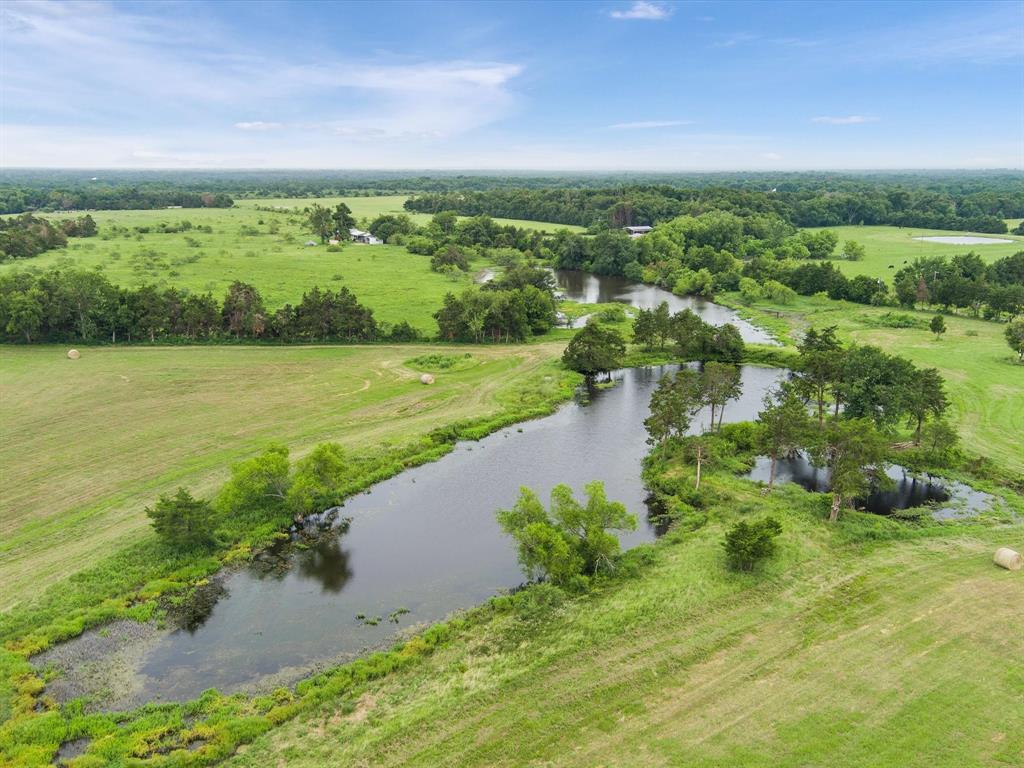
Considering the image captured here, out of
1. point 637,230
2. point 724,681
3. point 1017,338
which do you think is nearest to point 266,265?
point 637,230

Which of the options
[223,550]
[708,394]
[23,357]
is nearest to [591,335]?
[708,394]

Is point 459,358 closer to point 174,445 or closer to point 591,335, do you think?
point 591,335

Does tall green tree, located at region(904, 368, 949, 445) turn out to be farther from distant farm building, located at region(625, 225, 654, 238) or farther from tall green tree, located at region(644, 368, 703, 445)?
distant farm building, located at region(625, 225, 654, 238)

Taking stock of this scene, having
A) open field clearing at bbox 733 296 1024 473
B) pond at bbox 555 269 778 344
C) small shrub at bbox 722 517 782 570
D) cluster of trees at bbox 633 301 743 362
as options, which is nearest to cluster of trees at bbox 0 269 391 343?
cluster of trees at bbox 633 301 743 362

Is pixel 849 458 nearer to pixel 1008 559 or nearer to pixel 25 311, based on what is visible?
pixel 1008 559

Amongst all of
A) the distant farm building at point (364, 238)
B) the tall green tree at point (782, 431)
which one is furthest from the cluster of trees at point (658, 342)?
the distant farm building at point (364, 238)
